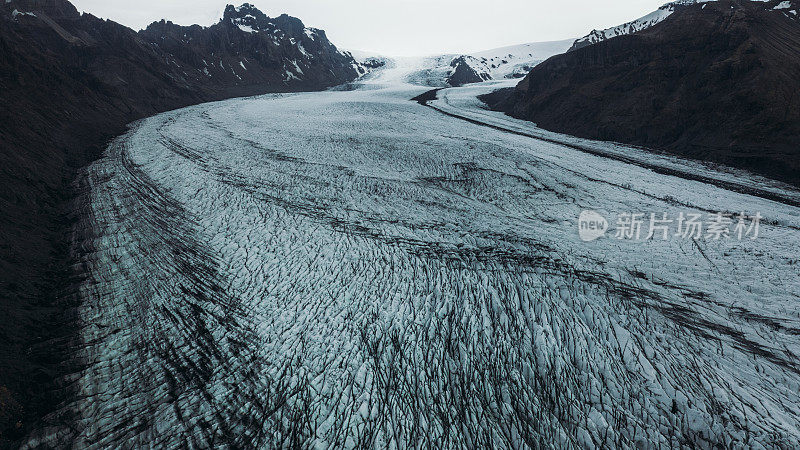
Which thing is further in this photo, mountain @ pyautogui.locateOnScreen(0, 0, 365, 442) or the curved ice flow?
mountain @ pyautogui.locateOnScreen(0, 0, 365, 442)

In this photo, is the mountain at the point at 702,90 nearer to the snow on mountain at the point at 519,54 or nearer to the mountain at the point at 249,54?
the mountain at the point at 249,54

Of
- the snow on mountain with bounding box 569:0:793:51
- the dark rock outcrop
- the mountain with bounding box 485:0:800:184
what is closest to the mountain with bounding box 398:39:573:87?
the dark rock outcrop

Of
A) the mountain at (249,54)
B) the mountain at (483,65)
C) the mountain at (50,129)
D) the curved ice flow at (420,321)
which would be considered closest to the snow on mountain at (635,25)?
the curved ice flow at (420,321)

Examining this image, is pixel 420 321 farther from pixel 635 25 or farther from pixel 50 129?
pixel 635 25

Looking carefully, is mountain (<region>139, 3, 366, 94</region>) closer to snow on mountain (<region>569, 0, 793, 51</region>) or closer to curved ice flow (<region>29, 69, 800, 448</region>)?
curved ice flow (<region>29, 69, 800, 448</region>)

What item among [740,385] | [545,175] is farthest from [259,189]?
[740,385]

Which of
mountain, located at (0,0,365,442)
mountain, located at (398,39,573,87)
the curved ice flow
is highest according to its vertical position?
mountain, located at (398,39,573,87)

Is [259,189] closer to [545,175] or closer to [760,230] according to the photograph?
[545,175]
